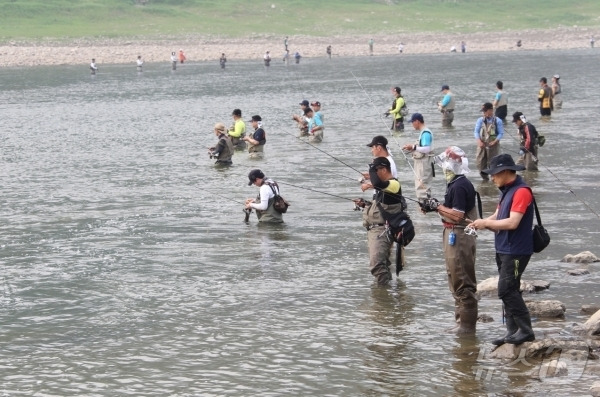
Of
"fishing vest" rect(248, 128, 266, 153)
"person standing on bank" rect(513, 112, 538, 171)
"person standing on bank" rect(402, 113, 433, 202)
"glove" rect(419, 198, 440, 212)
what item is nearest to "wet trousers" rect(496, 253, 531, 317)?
"glove" rect(419, 198, 440, 212)

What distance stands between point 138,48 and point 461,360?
95985 mm

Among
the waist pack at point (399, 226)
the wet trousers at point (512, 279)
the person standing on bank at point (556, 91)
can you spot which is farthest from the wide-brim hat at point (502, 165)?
the person standing on bank at point (556, 91)

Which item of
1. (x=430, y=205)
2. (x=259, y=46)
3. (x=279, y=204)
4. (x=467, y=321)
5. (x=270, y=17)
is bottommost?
(x=467, y=321)

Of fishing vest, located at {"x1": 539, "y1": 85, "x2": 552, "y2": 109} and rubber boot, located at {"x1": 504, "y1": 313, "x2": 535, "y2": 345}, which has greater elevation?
fishing vest, located at {"x1": 539, "y1": 85, "x2": 552, "y2": 109}

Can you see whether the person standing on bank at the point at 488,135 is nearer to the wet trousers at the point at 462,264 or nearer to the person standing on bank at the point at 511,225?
the wet trousers at the point at 462,264

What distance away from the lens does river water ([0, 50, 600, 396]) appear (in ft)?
35.8

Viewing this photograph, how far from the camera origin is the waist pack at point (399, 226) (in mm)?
13219

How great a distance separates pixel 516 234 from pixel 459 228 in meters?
1.04

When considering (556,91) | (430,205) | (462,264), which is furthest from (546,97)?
(430,205)

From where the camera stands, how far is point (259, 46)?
4247 inches

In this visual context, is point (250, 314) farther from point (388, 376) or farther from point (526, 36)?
point (526, 36)

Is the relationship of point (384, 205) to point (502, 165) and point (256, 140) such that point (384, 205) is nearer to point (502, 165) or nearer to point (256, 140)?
point (502, 165)

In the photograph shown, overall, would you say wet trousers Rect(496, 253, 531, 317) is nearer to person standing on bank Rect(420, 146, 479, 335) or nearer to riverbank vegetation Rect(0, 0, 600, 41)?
person standing on bank Rect(420, 146, 479, 335)

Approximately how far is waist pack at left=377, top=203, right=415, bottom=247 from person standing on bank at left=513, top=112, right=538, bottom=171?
10248 millimetres
